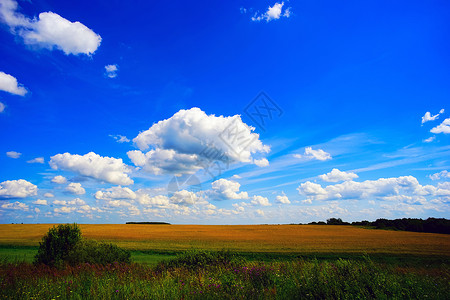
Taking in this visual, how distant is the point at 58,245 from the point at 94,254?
1.81 m

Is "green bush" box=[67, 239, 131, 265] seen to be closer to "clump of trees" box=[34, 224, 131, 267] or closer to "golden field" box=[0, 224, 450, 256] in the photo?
"clump of trees" box=[34, 224, 131, 267]

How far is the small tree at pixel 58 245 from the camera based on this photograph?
13219mm

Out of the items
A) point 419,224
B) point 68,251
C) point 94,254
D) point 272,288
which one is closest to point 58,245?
point 68,251

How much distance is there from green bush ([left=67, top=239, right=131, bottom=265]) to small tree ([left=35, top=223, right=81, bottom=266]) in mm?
323

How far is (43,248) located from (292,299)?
43.3 feet

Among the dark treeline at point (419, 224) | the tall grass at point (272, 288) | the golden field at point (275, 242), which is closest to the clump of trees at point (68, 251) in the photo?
the tall grass at point (272, 288)

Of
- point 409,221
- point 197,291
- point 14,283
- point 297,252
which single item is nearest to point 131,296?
point 197,291

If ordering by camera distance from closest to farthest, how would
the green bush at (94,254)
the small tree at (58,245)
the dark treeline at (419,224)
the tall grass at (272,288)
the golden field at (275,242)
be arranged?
1. the tall grass at (272,288)
2. the small tree at (58,245)
3. the green bush at (94,254)
4. the golden field at (275,242)
5. the dark treeline at (419,224)

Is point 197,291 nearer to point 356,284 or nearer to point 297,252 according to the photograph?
point 356,284

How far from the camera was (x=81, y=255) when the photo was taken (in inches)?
534

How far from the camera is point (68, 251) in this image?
13.6m

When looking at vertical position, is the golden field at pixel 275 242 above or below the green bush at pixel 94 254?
below

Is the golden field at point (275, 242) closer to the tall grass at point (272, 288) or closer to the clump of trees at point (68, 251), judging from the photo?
the clump of trees at point (68, 251)

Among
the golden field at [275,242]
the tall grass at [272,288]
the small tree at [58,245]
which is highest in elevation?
the small tree at [58,245]
